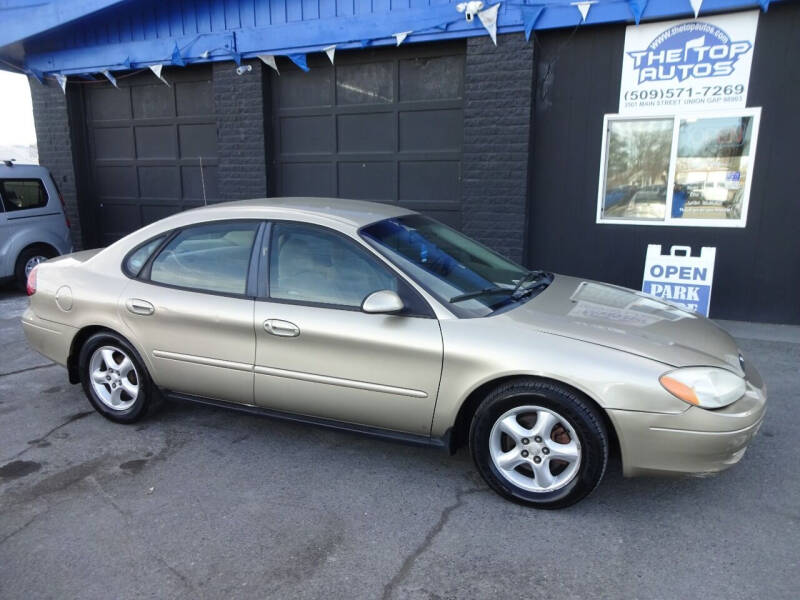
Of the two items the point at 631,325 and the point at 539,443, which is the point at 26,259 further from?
the point at 631,325

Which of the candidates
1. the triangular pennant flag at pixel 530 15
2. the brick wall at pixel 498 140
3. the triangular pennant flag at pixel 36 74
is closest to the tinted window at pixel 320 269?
the brick wall at pixel 498 140

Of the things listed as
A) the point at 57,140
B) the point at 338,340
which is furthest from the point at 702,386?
the point at 57,140

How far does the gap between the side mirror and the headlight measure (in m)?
1.32

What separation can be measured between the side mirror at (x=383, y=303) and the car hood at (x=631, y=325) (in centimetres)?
59

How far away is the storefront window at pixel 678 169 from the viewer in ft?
21.1

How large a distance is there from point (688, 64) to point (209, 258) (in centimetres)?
556

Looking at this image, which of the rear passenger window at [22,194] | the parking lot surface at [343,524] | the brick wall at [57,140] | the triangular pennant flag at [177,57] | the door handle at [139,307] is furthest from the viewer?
the brick wall at [57,140]

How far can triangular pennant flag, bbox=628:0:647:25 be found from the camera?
6.22m

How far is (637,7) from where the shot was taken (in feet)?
20.5

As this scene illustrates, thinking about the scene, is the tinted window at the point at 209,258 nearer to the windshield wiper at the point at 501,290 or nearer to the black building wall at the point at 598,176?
the windshield wiper at the point at 501,290

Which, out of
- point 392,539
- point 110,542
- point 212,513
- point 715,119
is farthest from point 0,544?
point 715,119

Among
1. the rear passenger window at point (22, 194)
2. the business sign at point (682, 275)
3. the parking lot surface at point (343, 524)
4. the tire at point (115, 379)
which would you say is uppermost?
the rear passenger window at point (22, 194)

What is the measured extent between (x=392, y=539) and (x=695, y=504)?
1620 mm

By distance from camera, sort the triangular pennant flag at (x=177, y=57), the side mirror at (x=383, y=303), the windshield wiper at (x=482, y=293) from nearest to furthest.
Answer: the side mirror at (x=383, y=303) < the windshield wiper at (x=482, y=293) < the triangular pennant flag at (x=177, y=57)
